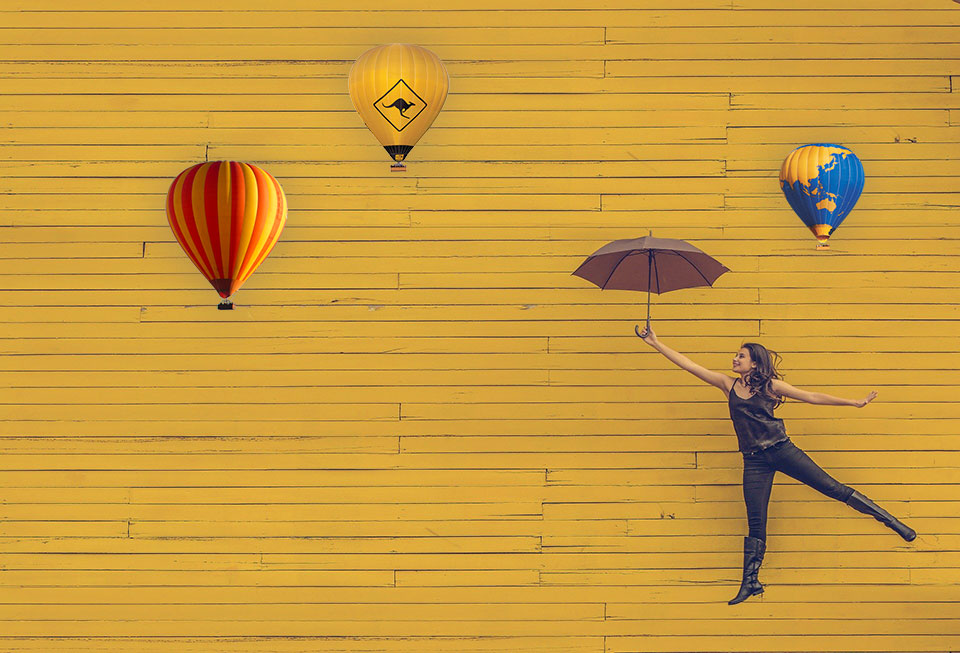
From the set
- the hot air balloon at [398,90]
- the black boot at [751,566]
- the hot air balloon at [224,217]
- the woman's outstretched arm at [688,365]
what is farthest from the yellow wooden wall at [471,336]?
the hot air balloon at [224,217]

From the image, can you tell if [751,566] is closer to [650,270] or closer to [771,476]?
[771,476]

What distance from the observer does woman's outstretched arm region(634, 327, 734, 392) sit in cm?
547

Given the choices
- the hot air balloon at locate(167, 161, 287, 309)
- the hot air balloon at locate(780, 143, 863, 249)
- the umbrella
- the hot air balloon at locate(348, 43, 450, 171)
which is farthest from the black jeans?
the hot air balloon at locate(167, 161, 287, 309)

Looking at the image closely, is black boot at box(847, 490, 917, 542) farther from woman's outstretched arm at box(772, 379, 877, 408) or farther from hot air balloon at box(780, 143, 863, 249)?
hot air balloon at box(780, 143, 863, 249)

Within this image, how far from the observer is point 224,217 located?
16.7 feet

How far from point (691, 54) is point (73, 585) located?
196 inches

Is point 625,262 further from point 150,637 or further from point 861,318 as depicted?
point 150,637

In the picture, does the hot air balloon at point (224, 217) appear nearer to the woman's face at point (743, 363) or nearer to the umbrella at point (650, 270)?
the umbrella at point (650, 270)

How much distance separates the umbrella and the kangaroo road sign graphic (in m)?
1.29

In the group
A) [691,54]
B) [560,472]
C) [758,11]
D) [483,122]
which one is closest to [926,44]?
[758,11]

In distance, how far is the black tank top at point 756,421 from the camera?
5465 millimetres

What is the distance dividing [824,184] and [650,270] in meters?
1.11

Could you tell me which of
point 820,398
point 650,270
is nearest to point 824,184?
point 650,270

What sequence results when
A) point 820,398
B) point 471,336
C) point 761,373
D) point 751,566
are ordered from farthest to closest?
point 471,336
point 751,566
point 761,373
point 820,398
